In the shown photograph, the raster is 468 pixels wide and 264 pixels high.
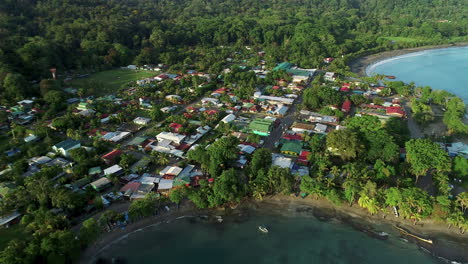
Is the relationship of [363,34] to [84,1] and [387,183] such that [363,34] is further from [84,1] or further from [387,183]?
[84,1]

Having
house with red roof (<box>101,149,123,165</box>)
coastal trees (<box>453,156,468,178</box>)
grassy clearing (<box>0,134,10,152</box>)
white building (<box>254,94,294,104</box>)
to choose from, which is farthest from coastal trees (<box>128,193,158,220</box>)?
coastal trees (<box>453,156,468,178</box>)

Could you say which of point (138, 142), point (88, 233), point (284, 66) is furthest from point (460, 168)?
point (284, 66)

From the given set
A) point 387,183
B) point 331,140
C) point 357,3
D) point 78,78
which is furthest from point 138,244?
point 357,3

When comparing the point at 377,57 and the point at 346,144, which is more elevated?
the point at 377,57

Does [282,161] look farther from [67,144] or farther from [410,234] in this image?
[67,144]

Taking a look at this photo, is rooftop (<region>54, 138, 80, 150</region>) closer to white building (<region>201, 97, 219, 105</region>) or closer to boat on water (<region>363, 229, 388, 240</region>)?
white building (<region>201, 97, 219, 105</region>)

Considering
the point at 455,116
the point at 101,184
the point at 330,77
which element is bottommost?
the point at 101,184
